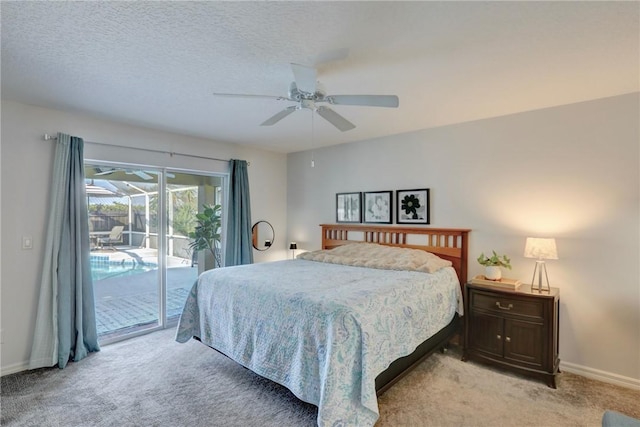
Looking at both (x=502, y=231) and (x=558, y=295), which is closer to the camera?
(x=558, y=295)

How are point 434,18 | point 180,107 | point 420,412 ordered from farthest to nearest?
point 180,107 < point 420,412 < point 434,18

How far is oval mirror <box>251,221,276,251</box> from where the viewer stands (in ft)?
17.0

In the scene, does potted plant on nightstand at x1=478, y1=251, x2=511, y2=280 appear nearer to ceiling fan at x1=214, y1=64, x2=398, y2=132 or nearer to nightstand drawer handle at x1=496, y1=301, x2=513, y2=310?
nightstand drawer handle at x1=496, y1=301, x2=513, y2=310

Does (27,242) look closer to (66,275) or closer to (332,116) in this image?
(66,275)

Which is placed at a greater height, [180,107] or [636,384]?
[180,107]

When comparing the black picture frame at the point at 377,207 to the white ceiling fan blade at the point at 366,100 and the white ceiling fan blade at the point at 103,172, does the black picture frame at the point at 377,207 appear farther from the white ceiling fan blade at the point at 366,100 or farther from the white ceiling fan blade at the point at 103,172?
the white ceiling fan blade at the point at 103,172

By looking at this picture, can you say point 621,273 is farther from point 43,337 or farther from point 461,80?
point 43,337

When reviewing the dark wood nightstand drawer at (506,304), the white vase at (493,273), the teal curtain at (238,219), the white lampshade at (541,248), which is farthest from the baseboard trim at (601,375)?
the teal curtain at (238,219)

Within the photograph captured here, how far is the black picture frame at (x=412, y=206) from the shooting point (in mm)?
3951

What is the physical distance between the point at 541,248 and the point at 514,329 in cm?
79

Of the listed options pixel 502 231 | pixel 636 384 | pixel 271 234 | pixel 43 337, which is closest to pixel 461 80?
pixel 502 231

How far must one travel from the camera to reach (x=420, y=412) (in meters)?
2.36

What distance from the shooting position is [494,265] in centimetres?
320

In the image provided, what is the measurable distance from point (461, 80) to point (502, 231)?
1.76m
